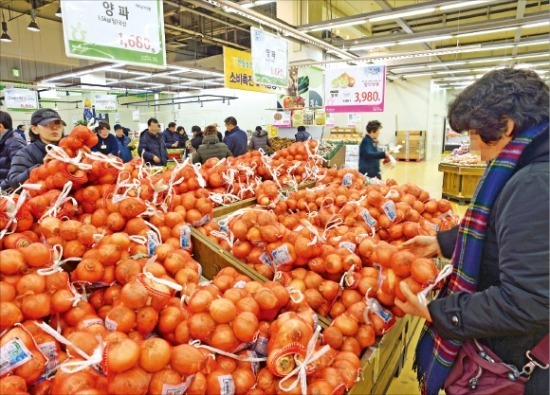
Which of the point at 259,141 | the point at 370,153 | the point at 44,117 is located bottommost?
the point at 370,153

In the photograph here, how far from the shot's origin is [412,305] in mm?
1345

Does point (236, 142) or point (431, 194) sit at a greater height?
point (236, 142)

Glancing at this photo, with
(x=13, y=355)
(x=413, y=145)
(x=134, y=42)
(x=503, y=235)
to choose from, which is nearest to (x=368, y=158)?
(x=134, y=42)

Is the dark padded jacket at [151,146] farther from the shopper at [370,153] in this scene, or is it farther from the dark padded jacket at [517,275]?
the dark padded jacket at [517,275]

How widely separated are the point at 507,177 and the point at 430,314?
0.51m

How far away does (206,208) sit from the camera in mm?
2223

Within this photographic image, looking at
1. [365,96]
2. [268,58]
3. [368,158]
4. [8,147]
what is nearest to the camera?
[8,147]

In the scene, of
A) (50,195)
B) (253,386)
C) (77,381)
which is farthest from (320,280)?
(50,195)

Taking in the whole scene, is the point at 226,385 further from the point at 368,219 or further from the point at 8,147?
the point at 8,147

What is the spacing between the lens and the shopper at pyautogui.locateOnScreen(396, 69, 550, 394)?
1.03 metres

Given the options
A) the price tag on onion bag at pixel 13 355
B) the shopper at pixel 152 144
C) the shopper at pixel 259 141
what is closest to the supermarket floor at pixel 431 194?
the price tag on onion bag at pixel 13 355

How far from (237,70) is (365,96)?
2.76 m

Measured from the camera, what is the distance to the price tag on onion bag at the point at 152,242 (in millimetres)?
1727

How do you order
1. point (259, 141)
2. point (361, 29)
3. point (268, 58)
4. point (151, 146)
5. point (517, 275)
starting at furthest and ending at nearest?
point (361, 29) < point (259, 141) < point (151, 146) < point (268, 58) < point (517, 275)
